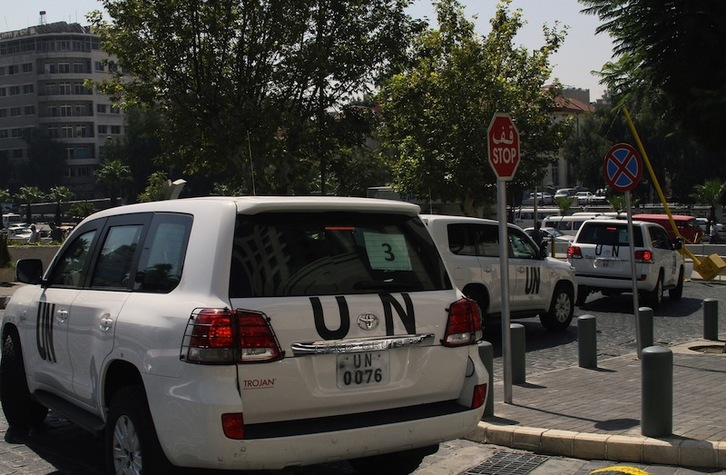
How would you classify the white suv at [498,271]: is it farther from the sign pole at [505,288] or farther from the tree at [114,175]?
the tree at [114,175]

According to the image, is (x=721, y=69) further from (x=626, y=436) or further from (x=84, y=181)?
(x=84, y=181)

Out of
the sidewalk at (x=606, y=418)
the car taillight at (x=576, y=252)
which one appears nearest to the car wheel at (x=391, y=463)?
the sidewalk at (x=606, y=418)

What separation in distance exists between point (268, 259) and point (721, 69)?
675 cm

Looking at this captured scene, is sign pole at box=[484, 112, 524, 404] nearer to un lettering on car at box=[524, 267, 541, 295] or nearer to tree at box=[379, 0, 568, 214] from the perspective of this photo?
un lettering on car at box=[524, 267, 541, 295]

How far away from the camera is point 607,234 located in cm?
1847

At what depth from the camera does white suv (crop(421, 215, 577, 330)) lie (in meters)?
13.4

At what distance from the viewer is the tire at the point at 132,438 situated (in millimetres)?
4785

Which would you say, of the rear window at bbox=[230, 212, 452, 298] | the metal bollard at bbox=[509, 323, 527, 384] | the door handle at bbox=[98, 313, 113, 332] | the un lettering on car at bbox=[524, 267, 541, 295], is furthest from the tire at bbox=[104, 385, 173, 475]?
the un lettering on car at bbox=[524, 267, 541, 295]

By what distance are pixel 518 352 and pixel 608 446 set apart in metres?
2.84

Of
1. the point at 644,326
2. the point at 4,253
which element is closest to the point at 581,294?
the point at 644,326

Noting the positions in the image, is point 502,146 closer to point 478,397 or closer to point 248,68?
point 478,397

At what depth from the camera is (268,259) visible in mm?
4836

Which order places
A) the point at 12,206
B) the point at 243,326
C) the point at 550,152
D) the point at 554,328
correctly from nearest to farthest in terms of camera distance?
the point at 243,326
the point at 554,328
the point at 550,152
the point at 12,206

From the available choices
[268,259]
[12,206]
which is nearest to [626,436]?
[268,259]
